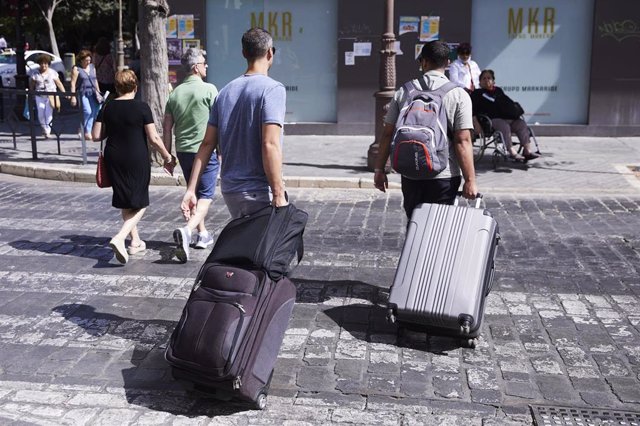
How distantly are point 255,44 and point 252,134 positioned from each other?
534 millimetres

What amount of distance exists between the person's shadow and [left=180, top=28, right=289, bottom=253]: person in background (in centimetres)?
103

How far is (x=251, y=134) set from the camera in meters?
4.82

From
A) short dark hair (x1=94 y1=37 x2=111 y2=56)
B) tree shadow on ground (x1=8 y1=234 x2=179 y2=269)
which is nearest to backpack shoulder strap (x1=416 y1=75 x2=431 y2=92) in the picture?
tree shadow on ground (x1=8 y1=234 x2=179 y2=269)

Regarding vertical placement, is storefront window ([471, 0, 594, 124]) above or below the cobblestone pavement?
above

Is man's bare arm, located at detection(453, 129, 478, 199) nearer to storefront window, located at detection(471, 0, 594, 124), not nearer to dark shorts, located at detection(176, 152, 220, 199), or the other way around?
dark shorts, located at detection(176, 152, 220, 199)

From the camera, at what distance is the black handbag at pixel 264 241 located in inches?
172

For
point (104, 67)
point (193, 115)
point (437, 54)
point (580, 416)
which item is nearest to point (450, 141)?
point (437, 54)

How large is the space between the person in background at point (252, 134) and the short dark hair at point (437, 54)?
109 centimetres

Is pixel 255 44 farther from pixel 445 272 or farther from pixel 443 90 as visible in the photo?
pixel 445 272

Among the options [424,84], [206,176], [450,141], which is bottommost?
[206,176]

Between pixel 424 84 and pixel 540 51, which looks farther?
pixel 540 51

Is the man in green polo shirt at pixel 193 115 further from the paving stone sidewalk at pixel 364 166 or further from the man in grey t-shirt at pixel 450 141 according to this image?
the paving stone sidewalk at pixel 364 166

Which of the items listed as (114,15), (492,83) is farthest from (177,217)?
(114,15)

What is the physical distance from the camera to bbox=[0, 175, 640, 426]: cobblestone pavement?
435 centimetres
